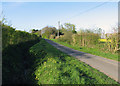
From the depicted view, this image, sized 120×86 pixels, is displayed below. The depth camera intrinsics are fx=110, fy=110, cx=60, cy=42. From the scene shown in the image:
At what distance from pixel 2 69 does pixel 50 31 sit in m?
65.7

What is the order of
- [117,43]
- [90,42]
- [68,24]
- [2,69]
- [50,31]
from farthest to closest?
[50,31] < [68,24] < [90,42] < [117,43] < [2,69]

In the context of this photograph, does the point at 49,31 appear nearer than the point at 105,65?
No

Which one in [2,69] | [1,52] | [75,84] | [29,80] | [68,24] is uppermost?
[68,24]

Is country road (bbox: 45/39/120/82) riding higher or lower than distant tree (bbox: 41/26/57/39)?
lower

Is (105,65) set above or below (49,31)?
below

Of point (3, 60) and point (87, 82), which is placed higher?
point (3, 60)

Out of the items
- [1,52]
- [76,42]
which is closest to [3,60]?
[1,52]

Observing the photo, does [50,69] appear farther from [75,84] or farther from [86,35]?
[86,35]

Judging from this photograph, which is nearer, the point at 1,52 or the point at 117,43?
the point at 1,52

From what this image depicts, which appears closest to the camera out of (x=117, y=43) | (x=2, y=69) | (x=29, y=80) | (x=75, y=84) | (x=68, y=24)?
(x=75, y=84)

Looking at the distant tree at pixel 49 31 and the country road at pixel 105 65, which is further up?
the distant tree at pixel 49 31

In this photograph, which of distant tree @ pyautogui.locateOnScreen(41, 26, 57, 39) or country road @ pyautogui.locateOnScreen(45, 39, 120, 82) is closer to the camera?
country road @ pyautogui.locateOnScreen(45, 39, 120, 82)

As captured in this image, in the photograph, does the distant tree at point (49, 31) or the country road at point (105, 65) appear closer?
the country road at point (105, 65)

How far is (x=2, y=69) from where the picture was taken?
529 cm
